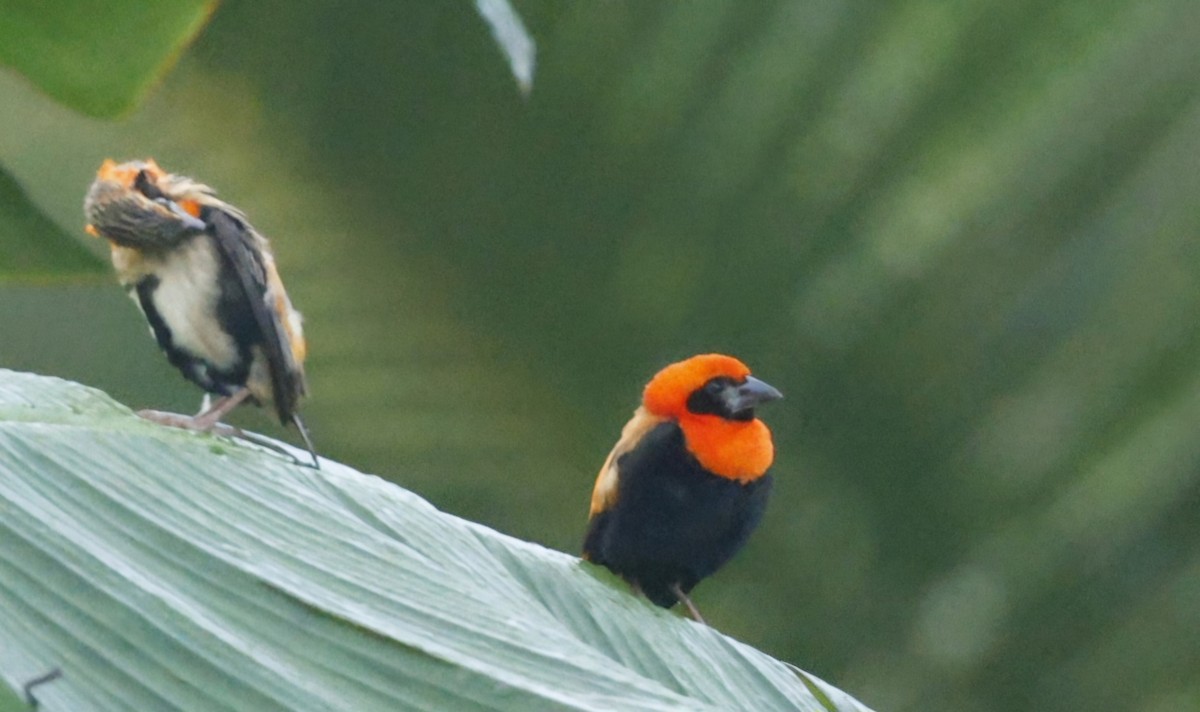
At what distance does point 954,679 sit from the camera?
1.25 meters

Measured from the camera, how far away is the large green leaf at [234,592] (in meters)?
0.52

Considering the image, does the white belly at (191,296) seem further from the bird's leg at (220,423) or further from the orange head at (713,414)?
the orange head at (713,414)

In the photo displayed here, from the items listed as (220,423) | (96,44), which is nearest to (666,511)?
(220,423)

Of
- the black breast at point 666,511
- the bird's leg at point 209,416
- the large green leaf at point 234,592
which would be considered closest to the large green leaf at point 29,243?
the large green leaf at point 234,592

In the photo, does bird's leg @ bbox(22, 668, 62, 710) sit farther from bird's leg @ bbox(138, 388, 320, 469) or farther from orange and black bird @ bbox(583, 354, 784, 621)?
orange and black bird @ bbox(583, 354, 784, 621)

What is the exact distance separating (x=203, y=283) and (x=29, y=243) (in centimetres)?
59

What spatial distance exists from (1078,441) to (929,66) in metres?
0.33

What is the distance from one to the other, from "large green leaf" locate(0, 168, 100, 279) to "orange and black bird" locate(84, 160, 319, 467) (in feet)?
1.64

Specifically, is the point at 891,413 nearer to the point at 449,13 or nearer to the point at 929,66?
the point at 929,66

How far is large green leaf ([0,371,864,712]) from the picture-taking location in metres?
0.52

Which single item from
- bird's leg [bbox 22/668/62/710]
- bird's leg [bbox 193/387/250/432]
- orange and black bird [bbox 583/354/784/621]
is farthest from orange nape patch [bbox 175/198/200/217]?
bird's leg [bbox 22/668/62/710]

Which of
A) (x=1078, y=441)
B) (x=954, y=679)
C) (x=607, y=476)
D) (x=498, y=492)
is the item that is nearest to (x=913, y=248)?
(x=1078, y=441)

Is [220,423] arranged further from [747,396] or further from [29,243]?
[747,396]

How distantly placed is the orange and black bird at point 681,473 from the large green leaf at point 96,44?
1.13m
